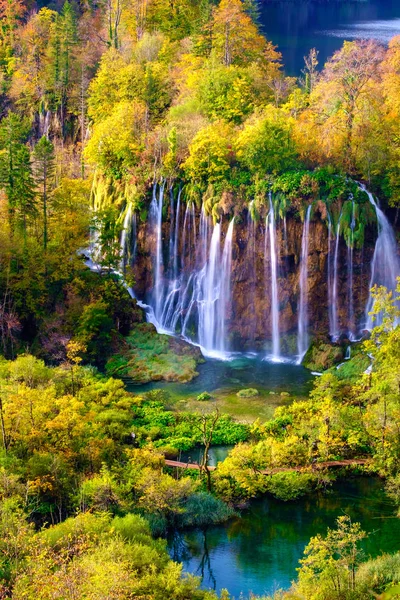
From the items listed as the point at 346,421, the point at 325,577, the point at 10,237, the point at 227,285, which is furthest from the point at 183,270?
the point at 325,577

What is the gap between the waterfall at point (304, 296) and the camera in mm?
44812

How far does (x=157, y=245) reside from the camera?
48000 millimetres

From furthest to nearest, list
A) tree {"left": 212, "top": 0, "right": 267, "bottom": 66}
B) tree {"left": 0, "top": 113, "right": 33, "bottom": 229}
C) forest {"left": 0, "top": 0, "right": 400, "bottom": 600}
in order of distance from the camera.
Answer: tree {"left": 212, "top": 0, "right": 267, "bottom": 66} → tree {"left": 0, "top": 113, "right": 33, "bottom": 229} → forest {"left": 0, "top": 0, "right": 400, "bottom": 600}

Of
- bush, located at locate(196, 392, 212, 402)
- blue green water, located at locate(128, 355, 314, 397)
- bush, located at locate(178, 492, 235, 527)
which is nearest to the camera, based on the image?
bush, located at locate(178, 492, 235, 527)

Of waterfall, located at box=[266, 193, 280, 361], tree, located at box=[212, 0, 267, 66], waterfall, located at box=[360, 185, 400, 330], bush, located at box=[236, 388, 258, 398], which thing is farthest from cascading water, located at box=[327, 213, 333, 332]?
tree, located at box=[212, 0, 267, 66]

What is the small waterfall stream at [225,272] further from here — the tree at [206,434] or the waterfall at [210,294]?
the tree at [206,434]

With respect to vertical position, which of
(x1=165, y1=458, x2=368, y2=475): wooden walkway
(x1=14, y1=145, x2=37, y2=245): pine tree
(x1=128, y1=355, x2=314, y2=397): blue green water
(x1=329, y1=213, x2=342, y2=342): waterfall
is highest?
→ (x1=14, y1=145, x2=37, y2=245): pine tree

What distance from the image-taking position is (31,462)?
28312 millimetres

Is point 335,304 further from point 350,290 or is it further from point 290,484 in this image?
point 290,484

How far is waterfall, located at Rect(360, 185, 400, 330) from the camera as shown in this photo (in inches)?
1783

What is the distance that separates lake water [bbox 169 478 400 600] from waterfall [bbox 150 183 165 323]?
1906 cm

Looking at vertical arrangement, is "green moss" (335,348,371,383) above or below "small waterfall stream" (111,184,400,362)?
below

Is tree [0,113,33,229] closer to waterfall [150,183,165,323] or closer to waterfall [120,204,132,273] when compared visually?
waterfall [120,204,132,273]

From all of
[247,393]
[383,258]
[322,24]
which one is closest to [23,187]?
[247,393]
